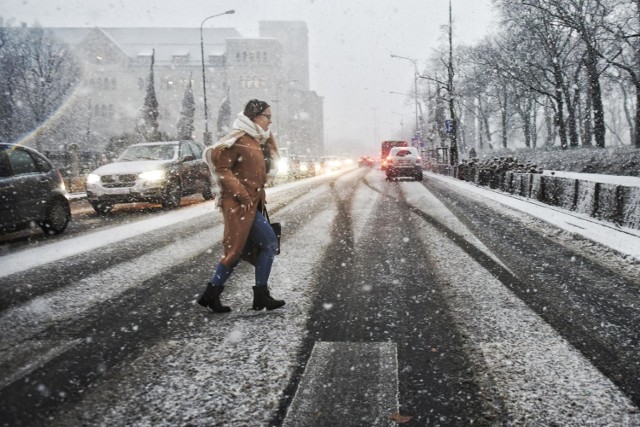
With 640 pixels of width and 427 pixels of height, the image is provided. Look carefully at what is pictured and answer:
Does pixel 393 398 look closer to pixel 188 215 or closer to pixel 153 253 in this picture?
pixel 153 253

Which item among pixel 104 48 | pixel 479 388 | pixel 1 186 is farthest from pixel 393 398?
pixel 104 48

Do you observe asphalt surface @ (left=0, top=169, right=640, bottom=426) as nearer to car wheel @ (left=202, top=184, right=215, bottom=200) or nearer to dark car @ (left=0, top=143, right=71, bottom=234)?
dark car @ (left=0, top=143, right=71, bottom=234)

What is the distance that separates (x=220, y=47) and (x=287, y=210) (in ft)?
309

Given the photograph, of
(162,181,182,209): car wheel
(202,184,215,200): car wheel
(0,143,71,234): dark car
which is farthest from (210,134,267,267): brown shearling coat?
(202,184,215,200): car wheel

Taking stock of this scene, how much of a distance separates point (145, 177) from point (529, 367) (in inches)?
438

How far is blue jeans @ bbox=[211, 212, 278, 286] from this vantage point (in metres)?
4.10

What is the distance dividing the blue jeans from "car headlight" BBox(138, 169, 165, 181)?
29.8ft

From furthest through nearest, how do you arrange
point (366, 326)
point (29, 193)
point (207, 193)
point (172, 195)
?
point (207, 193)
point (172, 195)
point (29, 193)
point (366, 326)

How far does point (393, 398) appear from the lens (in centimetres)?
265

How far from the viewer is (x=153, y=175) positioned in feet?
41.3

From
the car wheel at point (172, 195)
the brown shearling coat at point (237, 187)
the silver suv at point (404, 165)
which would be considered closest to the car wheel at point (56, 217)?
the car wheel at point (172, 195)

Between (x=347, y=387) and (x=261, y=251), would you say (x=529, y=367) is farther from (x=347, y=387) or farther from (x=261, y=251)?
(x=261, y=251)

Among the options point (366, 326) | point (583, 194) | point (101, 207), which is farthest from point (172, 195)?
point (366, 326)

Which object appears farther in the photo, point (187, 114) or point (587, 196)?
point (187, 114)
